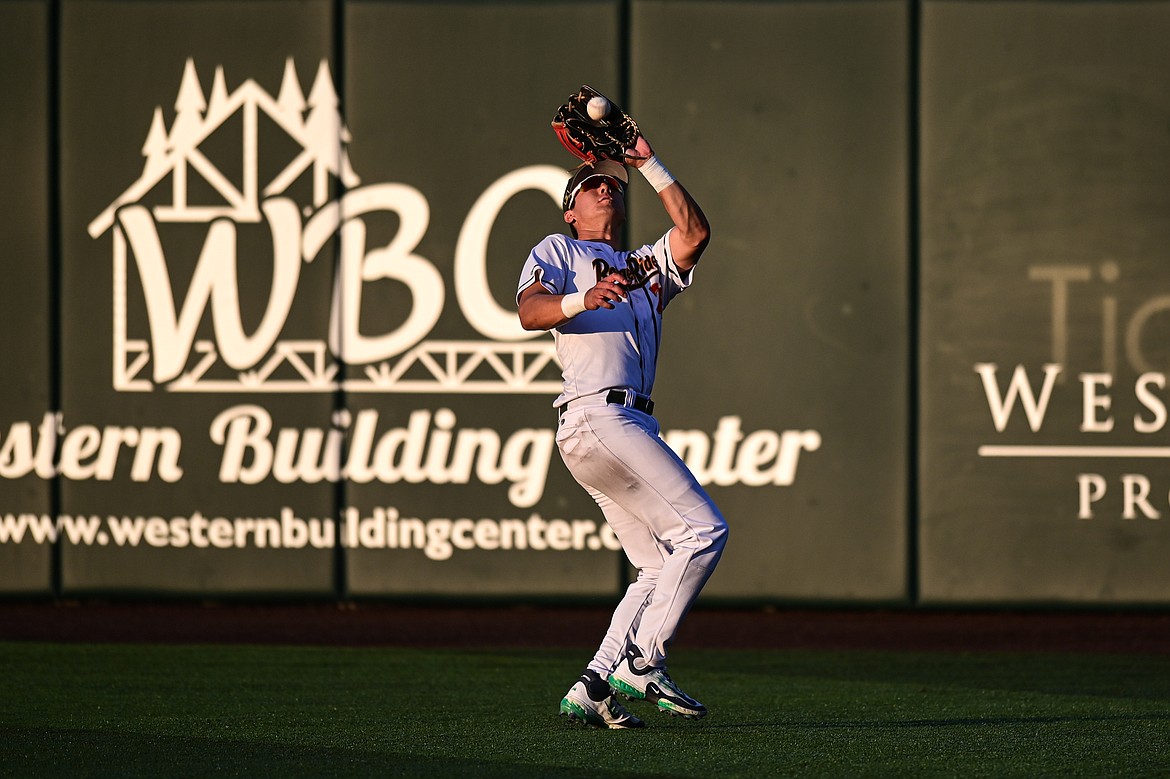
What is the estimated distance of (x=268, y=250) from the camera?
366 inches

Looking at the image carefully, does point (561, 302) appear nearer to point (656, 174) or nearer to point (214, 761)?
point (656, 174)

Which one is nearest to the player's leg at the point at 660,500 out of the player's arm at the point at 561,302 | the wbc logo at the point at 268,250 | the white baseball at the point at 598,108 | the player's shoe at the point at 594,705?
the player's shoe at the point at 594,705

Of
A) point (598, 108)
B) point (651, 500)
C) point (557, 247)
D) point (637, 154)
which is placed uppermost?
point (598, 108)

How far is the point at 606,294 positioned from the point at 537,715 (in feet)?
5.83

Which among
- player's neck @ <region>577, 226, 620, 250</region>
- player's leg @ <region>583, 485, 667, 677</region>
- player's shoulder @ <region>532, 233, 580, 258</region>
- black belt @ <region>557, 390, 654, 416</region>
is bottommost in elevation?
player's leg @ <region>583, 485, 667, 677</region>

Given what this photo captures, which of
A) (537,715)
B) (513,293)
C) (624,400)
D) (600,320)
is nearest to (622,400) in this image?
(624,400)

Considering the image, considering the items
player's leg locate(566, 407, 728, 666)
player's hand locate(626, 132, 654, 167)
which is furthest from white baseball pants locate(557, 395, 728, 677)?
player's hand locate(626, 132, 654, 167)

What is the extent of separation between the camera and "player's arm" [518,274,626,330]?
481 cm

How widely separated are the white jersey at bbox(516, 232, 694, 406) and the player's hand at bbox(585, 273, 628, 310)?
315 millimetres

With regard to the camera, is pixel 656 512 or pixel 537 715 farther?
pixel 537 715

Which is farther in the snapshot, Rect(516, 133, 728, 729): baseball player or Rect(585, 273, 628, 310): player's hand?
Rect(516, 133, 728, 729): baseball player

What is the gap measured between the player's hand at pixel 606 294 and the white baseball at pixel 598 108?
574mm

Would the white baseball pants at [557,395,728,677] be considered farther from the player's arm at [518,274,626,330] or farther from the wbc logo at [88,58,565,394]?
the wbc logo at [88,58,565,394]

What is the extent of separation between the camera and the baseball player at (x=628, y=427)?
16.9 ft
